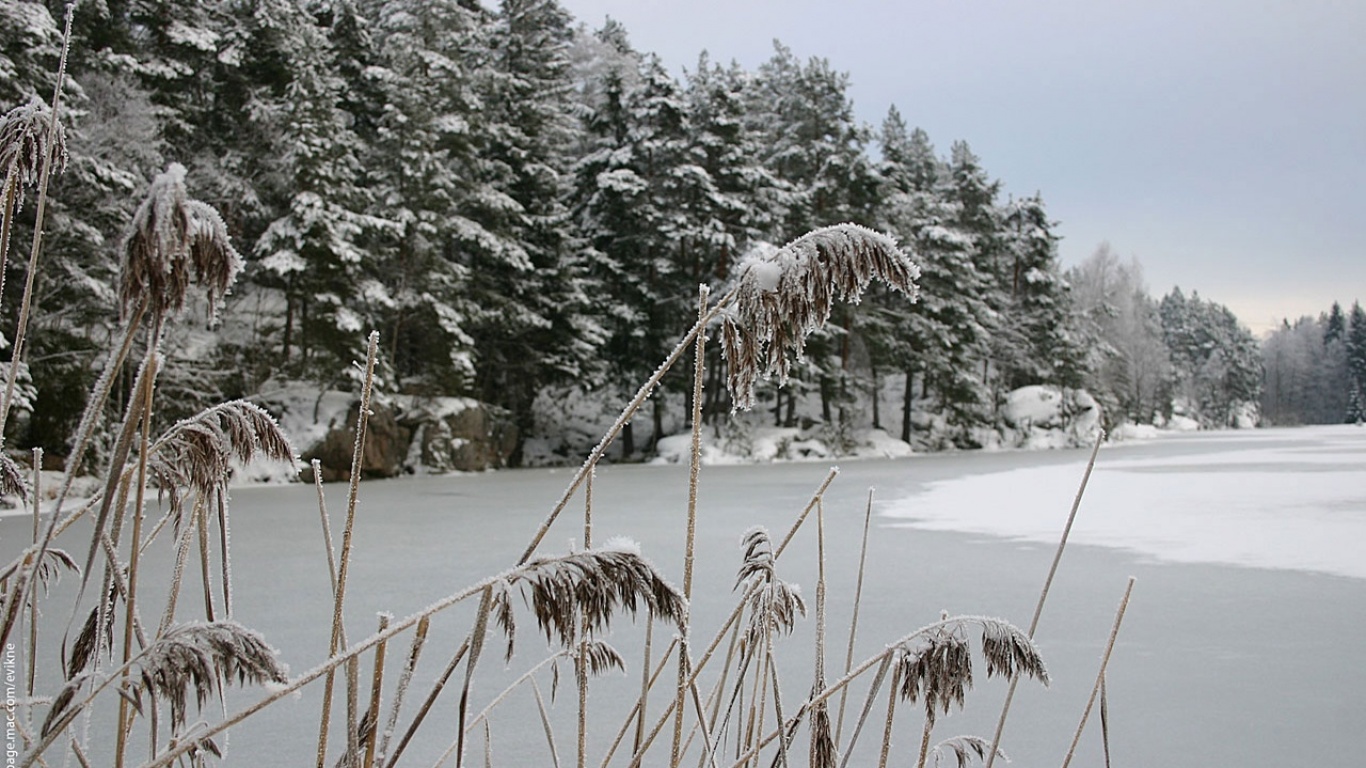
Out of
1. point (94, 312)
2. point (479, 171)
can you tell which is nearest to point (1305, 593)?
point (94, 312)

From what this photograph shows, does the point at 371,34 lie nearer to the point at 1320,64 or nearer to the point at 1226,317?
the point at 1320,64

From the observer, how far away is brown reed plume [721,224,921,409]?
101 centimetres

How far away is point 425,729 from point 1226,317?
84.3 metres

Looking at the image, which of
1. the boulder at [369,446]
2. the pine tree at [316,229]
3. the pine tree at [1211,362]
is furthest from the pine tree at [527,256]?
the pine tree at [1211,362]

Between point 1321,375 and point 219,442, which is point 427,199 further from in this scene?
point 1321,375

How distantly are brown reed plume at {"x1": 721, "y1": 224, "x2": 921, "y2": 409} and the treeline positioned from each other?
77641mm

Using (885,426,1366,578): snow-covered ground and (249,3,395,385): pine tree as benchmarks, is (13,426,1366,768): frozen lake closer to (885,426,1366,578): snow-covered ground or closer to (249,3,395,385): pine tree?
(885,426,1366,578): snow-covered ground

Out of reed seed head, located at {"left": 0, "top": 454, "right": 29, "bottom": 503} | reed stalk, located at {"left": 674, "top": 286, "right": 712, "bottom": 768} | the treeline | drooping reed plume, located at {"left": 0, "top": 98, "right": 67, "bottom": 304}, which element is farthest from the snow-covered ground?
the treeline

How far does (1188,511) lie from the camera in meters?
8.43

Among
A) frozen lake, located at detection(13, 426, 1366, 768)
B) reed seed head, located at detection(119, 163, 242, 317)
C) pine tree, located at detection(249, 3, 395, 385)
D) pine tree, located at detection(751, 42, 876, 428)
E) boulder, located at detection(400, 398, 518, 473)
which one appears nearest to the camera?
reed seed head, located at detection(119, 163, 242, 317)

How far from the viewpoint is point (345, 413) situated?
47.2ft

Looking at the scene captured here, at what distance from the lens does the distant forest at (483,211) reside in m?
11.6

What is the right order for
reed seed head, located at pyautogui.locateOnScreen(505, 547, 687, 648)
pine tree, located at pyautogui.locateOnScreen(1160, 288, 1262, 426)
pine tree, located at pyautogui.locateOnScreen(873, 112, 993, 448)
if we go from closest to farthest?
1. reed seed head, located at pyautogui.locateOnScreen(505, 547, 687, 648)
2. pine tree, located at pyautogui.locateOnScreen(873, 112, 993, 448)
3. pine tree, located at pyautogui.locateOnScreen(1160, 288, 1262, 426)

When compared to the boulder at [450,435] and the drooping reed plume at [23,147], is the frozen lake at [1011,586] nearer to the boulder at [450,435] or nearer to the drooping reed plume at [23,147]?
the drooping reed plume at [23,147]
